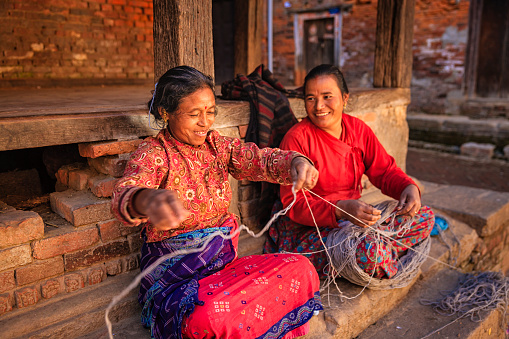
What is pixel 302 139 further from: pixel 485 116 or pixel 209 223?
pixel 485 116

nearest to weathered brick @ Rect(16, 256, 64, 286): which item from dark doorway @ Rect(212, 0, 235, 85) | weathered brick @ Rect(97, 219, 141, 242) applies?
weathered brick @ Rect(97, 219, 141, 242)

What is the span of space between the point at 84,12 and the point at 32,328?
476cm

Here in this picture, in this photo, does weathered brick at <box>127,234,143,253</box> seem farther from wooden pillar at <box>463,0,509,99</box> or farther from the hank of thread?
wooden pillar at <box>463,0,509,99</box>

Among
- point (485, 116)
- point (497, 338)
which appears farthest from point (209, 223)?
point (485, 116)

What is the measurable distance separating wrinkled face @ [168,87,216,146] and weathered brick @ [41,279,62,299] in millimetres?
1004

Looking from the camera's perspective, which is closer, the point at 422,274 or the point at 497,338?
the point at 497,338

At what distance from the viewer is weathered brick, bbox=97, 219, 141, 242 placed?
7.70 feet

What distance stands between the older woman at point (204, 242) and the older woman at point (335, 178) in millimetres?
468

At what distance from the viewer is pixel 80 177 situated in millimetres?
2553

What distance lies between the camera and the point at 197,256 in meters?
2.03

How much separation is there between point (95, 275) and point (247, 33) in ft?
11.9

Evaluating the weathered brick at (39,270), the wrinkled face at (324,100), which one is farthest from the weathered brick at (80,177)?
the wrinkled face at (324,100)

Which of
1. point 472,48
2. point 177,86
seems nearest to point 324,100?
point 177,86

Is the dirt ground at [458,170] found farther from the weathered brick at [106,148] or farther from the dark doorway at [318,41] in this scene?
the weathered brick at [106,148]
